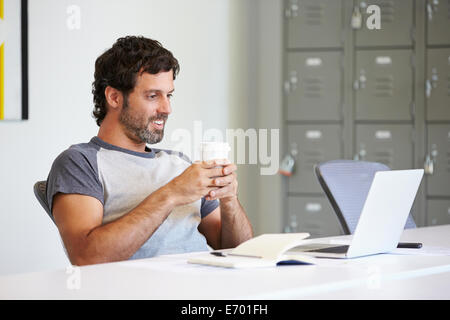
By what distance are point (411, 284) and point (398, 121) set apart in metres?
3.35

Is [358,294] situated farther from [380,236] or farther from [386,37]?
[386,37]

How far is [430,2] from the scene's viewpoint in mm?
4316

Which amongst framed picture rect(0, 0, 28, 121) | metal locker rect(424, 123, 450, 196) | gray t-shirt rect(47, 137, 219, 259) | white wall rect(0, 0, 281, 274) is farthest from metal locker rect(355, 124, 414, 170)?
gray t-shirt rect(47, 137, 219, 259)

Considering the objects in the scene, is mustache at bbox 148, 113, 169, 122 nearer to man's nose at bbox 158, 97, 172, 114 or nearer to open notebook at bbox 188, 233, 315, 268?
man's nose at bbox 158, 97, 172, 114

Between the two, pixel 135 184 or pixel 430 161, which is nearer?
pixel 135 184

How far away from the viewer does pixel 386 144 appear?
4.41 meters

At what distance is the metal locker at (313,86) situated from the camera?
14.7ft

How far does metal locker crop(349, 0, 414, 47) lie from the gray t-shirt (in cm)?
283

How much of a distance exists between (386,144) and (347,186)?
2183mm

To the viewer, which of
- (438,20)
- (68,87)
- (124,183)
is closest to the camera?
(124,183)

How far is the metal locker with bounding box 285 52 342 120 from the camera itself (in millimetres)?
4484

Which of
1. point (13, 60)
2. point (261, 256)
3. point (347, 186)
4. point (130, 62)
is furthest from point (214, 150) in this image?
point (13, 60)

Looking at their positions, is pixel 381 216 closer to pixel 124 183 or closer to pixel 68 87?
pixel 124 183
